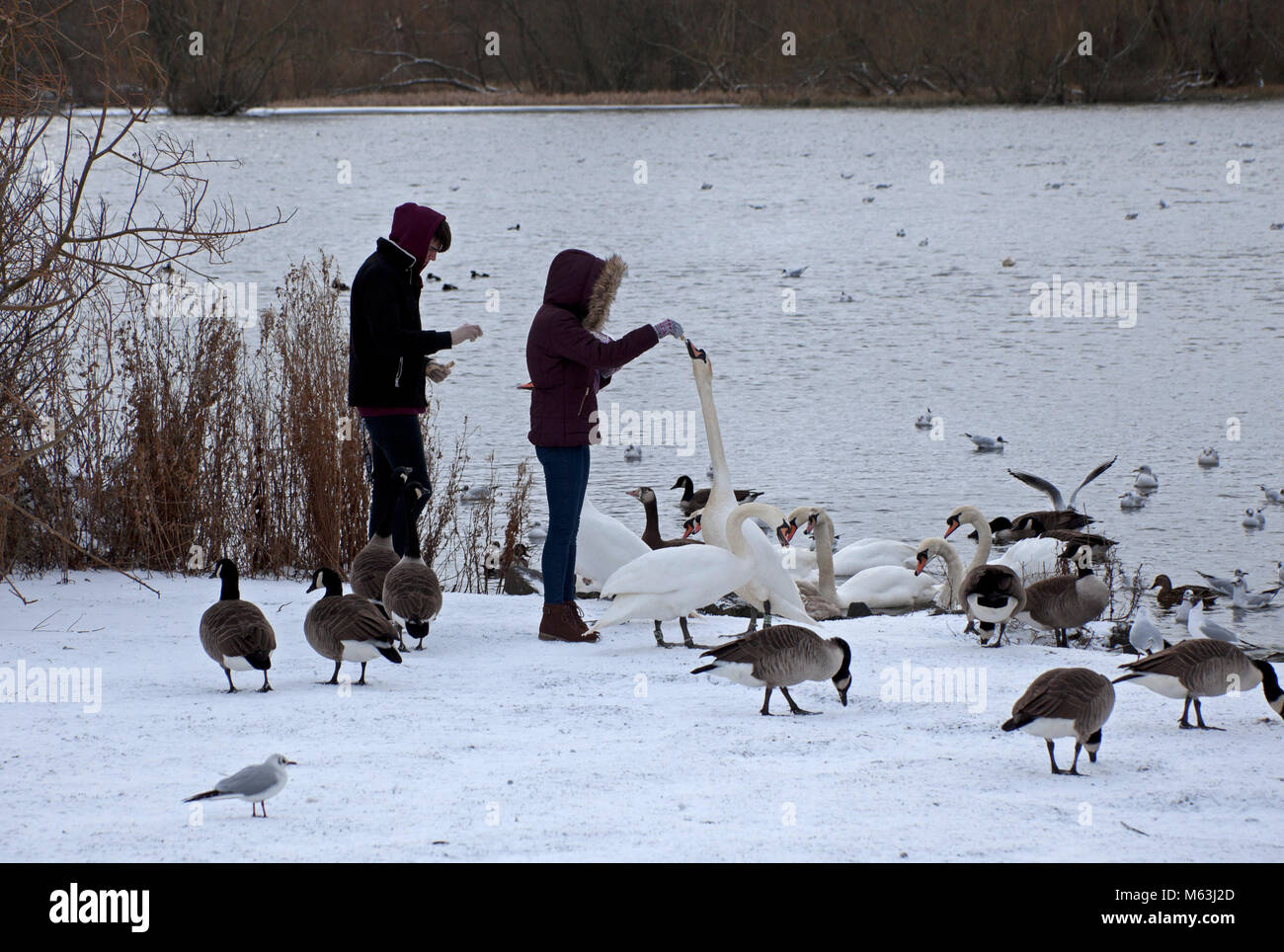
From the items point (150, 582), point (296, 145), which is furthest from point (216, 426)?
point (296, 145)

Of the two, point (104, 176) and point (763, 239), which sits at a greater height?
point (104, 176)

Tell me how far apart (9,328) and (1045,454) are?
9575mm

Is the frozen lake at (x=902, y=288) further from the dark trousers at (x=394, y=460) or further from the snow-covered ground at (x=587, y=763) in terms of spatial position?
the dark trousers at (x=394, y=460)

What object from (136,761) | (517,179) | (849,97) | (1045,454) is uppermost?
(849,97)

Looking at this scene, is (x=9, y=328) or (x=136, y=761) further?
(x=9, y=328)

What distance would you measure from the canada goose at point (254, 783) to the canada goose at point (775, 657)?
182 cm

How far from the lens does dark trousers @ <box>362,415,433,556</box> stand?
23.4 feet

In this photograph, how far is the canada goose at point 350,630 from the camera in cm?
588

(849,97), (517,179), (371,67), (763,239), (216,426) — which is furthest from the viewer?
(371,67)

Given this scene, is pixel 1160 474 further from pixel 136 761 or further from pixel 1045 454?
pixel 136 761

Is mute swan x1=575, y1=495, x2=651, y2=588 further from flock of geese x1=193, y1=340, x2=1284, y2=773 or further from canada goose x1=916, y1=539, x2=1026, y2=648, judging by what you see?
canada goose x1=916, y1=539, x2=1026, y2=648

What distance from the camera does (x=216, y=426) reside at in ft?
29.3

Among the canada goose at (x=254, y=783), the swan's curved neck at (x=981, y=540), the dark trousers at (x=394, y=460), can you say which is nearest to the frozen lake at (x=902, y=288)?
the swan's curved neck at (x=981, y=540)

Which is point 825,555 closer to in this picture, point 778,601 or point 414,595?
point 778,601
